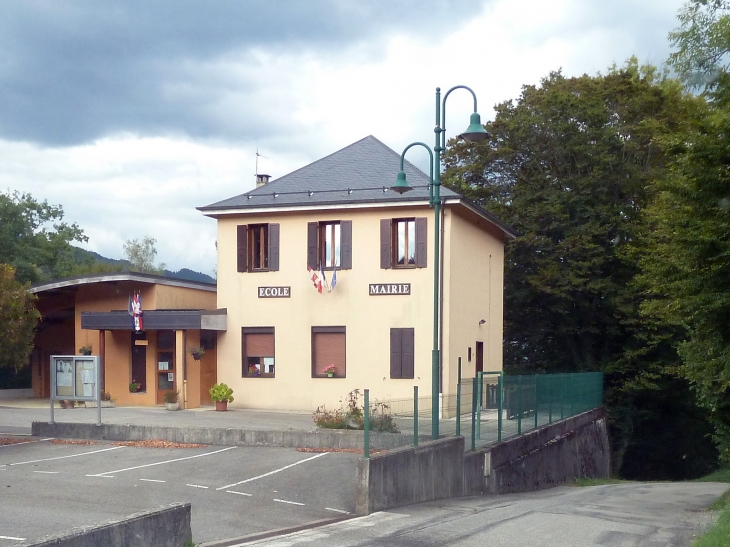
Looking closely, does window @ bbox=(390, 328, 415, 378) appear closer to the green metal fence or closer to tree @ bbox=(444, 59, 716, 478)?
the green metal fence

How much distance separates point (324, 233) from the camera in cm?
2858

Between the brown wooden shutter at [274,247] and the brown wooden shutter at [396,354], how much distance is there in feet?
15.5

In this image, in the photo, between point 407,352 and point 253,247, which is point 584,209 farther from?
point 253,247

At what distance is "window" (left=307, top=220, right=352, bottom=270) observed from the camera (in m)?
28.2

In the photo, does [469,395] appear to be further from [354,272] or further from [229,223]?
[229,223]

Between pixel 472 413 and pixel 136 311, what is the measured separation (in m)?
14.6

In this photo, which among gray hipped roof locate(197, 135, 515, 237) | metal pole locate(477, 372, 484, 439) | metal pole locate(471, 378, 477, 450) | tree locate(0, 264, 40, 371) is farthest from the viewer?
gray hipped roof locate(197, 135, 515, 237)

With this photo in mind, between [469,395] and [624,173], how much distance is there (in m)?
23.8

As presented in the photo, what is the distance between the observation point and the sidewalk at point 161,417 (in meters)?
22.9

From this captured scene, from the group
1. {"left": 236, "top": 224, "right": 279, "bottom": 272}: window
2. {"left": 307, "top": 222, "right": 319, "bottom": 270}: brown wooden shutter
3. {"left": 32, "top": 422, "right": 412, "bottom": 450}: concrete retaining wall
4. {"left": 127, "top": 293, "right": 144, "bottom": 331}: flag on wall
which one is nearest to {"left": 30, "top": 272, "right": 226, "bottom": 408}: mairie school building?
{"left": 127, "top": 293, "right": 144, "bottom": 331}: flag on wall

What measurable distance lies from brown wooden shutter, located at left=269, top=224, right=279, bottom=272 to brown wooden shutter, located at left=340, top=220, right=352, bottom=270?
93.5 inches

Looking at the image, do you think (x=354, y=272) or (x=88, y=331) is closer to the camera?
(x=354, y=272)

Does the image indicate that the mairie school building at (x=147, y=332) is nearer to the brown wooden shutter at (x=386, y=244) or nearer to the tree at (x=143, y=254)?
the brown wooden shutter at (x=386, y=244)

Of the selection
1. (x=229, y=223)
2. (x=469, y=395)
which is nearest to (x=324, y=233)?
(x=229, y=223)
